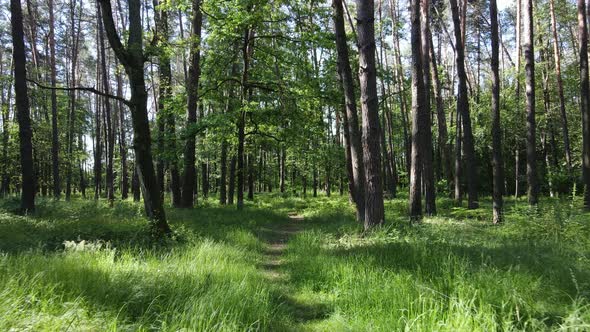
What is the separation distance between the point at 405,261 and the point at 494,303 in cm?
170

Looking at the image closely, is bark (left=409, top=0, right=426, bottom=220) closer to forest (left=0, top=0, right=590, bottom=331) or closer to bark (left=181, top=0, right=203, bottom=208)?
forest (left=0, top=0, right=590, bottom=331)

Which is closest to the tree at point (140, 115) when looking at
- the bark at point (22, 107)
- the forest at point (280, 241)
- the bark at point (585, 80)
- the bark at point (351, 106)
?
the forest at point (280, 241)

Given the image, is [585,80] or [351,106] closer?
[351,106]

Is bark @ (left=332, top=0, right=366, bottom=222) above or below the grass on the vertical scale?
above

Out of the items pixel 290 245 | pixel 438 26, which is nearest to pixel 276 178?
pixel 438 26

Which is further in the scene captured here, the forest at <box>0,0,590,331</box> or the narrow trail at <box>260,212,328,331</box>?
the narrow trail at <box>260,212,328,331</box>

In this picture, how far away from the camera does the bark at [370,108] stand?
24.7ft

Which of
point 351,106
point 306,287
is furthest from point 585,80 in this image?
point 306,287

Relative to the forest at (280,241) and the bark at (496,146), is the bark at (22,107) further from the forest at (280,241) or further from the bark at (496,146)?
the bark at (496,146)

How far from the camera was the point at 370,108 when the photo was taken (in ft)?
25.3

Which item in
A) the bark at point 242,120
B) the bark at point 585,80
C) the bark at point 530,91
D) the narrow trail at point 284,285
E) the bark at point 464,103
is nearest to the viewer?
the narrow trail at point 284,285

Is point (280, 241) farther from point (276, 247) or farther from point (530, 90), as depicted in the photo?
point (530, 90)

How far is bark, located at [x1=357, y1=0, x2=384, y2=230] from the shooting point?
7.54 meters

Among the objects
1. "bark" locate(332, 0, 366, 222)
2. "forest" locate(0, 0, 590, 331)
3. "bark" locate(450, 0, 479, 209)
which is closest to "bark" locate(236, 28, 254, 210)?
"forest" locate(0, 0, 590, 331)
